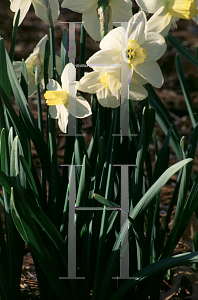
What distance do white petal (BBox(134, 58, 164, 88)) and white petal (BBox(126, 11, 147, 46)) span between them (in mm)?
41

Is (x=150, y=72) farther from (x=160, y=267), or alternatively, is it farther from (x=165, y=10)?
(x=160, y=267)

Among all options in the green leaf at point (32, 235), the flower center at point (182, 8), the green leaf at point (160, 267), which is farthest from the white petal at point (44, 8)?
the green leaf at point (160, 267)

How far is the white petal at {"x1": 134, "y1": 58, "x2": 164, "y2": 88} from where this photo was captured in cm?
48

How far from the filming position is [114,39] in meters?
0.47

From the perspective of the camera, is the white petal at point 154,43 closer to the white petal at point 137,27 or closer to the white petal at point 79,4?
the white petal at point 137,27

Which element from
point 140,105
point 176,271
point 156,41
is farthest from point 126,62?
point 176,271

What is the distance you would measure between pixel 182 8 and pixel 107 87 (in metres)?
0.18

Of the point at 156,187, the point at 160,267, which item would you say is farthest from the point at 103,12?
the point at 160,267

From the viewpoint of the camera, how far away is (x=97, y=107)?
0.69 m

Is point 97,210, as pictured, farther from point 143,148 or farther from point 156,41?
point 156,41

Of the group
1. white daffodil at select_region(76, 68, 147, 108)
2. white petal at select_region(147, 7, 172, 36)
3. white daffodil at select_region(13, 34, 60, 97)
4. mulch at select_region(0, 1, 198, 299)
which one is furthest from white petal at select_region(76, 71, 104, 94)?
mulch at select_region(0, 1, 198, 299)

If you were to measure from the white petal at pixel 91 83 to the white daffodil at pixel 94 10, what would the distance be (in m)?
0.12

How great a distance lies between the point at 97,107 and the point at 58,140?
41.5 inches

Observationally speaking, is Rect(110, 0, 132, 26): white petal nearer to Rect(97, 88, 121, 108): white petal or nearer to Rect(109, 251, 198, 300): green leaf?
Rect(97, 88, 121, 108): white petal
